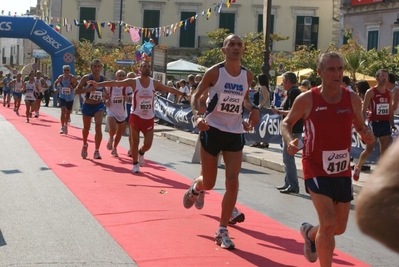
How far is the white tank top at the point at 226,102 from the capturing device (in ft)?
24.5

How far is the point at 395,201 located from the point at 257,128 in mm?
16979

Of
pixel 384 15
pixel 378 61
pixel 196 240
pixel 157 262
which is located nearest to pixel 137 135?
pixel 196 240

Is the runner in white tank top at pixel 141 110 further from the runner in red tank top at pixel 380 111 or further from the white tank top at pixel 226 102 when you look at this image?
the white tank top at pixel 226 102

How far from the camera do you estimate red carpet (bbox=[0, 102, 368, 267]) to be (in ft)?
22.7

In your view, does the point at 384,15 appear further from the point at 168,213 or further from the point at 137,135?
the point at 168,213

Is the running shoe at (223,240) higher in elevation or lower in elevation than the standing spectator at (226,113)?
lower

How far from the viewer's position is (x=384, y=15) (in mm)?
43844

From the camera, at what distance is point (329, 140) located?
601 cm

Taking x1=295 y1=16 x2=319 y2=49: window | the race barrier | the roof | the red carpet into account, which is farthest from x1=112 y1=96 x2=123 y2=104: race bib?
x1=295 y1=16 x2=319 y2=49: window

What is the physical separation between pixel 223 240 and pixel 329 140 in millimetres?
1715

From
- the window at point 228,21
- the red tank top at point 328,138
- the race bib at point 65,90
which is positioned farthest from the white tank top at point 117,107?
the window at point 228,21

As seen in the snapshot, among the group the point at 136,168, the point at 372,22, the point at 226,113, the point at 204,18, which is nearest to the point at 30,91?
the point at 136,168

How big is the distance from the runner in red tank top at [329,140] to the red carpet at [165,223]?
111 centimetres

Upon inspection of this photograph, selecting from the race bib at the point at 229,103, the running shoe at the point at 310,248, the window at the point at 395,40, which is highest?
the window at the point at 395,40
